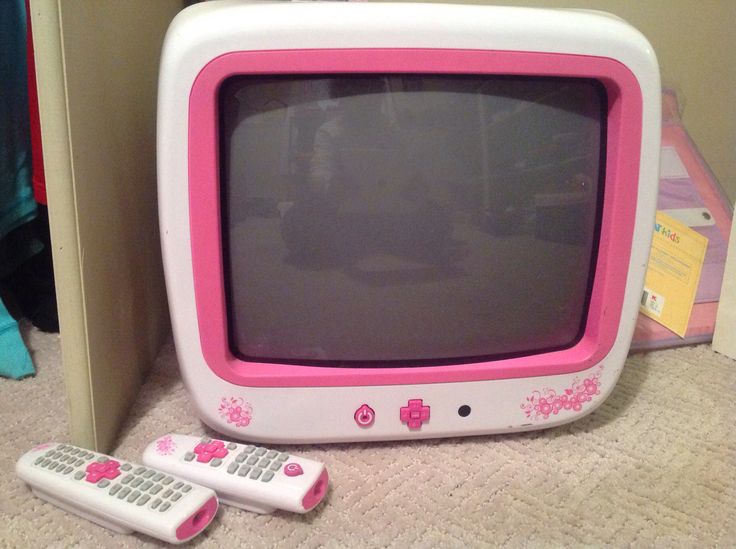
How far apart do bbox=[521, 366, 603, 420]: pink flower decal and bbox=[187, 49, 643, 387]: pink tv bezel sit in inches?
0.8

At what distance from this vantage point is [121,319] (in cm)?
68

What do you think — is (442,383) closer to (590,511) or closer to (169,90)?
(590,511)

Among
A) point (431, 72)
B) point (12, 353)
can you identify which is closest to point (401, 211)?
point (431, 72)

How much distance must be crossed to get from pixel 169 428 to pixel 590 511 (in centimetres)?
42

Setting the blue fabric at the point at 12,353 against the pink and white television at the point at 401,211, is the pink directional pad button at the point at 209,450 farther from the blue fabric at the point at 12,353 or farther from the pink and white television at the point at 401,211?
the blue fabric at the point at 12,353

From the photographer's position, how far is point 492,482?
2.07 feet

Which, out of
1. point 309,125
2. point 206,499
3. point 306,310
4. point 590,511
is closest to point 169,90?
point 309,125

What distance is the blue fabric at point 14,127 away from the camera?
77 cm

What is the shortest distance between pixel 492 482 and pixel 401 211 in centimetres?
27

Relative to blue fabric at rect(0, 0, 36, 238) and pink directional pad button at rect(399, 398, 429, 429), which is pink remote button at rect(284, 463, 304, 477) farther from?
blue fabric at rect(0, 0, 36, 238)

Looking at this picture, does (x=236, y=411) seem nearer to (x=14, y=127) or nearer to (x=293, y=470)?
(x=293, y=470)

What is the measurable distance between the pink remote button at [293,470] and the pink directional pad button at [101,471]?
0.14 meters

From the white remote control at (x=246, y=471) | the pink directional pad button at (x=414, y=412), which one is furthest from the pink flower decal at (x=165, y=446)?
the pink directional pad button at (x=414, y=412)

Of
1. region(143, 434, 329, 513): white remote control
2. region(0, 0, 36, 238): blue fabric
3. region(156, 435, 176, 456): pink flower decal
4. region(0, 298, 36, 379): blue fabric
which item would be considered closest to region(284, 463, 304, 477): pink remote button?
region(143, 434, 329, 513): white remote control
